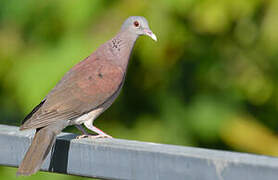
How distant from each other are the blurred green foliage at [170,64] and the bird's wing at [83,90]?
748 millimetres

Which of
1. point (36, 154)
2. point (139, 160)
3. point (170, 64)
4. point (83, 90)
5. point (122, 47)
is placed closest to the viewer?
point (139, 160)

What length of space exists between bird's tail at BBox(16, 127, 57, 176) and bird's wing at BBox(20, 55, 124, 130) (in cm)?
30

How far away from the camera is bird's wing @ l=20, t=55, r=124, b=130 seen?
2.87 m

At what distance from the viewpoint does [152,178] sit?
194cm

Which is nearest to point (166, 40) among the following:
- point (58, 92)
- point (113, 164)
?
point (58, 92)

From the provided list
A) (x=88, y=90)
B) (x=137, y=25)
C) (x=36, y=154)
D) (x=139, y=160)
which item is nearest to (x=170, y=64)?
(x=137, y=25)

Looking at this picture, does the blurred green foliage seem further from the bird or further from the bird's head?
the bird

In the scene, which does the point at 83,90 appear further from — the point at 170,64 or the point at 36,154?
the point at 170,64

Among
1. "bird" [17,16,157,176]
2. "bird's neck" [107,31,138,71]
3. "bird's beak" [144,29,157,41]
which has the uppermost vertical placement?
"bird's beak" [144,29,157,41]

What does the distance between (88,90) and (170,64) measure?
124 cm

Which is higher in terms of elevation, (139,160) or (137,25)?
(137,25)

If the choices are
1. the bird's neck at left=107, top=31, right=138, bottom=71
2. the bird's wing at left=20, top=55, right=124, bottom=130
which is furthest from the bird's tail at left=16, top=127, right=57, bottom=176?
the bird's neck at left=107, top=31, right=138, bottom=71

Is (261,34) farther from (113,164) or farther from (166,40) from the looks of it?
(113,164)

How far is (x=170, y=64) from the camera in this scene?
164 inches
